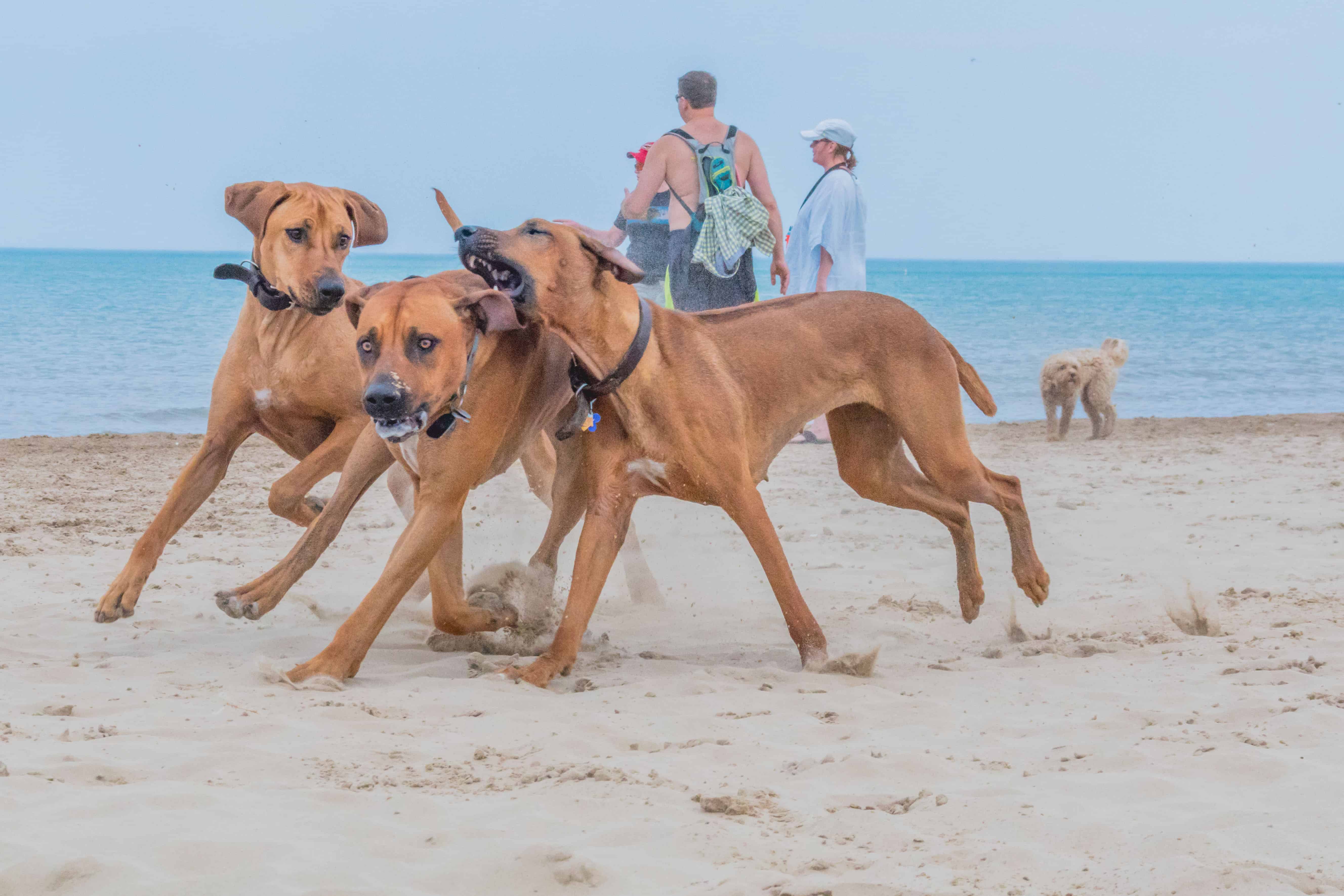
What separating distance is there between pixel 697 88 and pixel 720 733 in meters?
4.21

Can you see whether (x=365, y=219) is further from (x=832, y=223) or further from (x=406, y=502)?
(x=832, y=223)

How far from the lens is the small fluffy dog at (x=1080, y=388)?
11109 mm

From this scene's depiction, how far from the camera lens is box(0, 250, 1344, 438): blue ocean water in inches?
630

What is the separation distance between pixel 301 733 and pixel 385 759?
1.01ft

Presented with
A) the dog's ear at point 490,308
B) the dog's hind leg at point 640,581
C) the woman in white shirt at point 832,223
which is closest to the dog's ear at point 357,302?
the dog's ear at point 490,308

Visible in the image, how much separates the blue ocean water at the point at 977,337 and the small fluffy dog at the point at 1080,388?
2661mm

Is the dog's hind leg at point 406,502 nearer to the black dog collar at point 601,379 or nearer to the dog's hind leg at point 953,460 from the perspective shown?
the black dog collar at point 601,379

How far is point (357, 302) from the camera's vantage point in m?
3.97

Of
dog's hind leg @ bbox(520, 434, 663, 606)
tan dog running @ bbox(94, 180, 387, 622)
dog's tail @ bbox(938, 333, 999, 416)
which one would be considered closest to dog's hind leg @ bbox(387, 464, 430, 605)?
dog's hind leg @ bbox(520, 434, 663, 606)

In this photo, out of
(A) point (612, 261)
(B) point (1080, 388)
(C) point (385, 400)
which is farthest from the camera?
(B) point (1080, 388)

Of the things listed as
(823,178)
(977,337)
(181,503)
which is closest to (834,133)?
(823,178)

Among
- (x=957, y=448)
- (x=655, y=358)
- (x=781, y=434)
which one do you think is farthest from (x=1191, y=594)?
(x=655, y=358)

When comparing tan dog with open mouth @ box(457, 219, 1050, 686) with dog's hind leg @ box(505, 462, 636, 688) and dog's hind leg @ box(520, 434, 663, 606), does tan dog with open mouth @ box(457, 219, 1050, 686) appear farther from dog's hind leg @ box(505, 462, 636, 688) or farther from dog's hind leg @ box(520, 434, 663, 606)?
dog's hind leg @ box(520, 434, 663, 606)

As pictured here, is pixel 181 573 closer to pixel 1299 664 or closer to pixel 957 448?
pixel 957 448
